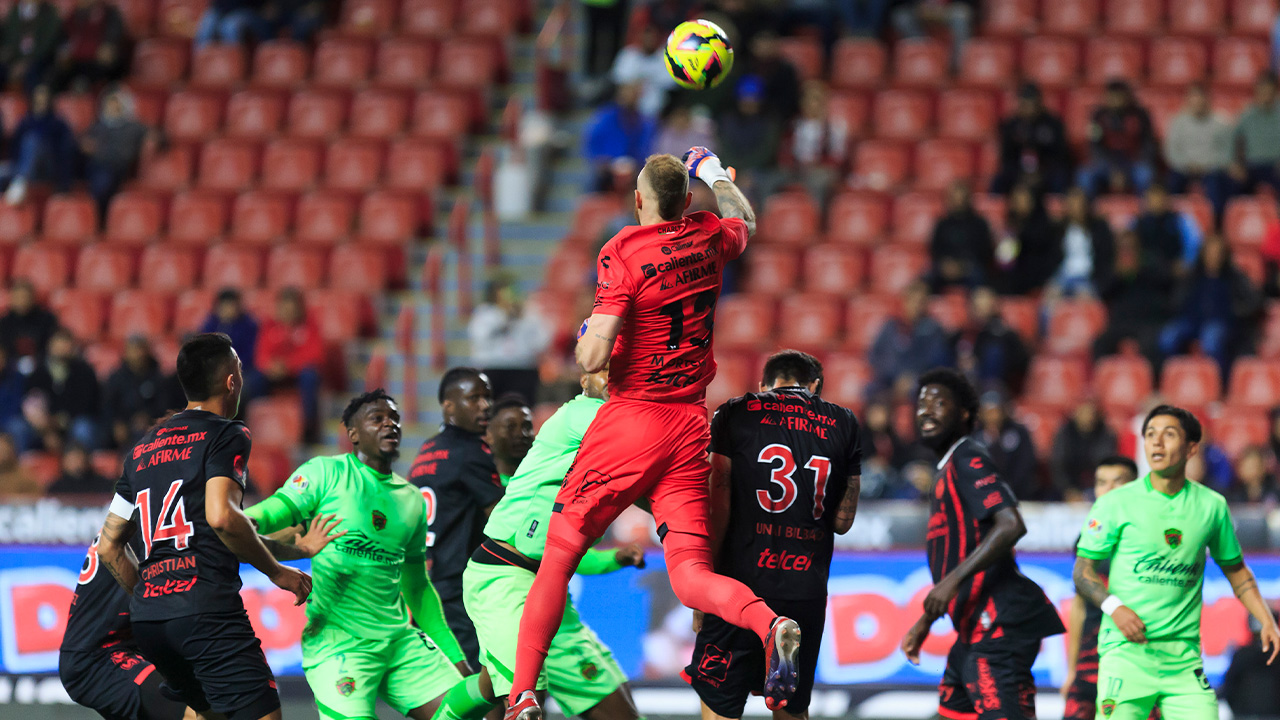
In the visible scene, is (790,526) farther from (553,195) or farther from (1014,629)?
(553,195)

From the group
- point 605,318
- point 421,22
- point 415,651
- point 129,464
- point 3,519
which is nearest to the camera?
point 605,318

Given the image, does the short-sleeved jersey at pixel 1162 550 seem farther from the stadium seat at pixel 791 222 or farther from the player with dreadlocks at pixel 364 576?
the stadium seat at pixel 791 222

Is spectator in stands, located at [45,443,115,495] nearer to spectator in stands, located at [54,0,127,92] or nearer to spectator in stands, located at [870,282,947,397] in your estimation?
spectator in stands, located at [870,282,947,397]

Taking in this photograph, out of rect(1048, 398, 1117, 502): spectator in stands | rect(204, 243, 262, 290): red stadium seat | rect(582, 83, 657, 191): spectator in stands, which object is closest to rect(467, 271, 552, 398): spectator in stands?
rect(582, 83, 657, 191): spectator in stands

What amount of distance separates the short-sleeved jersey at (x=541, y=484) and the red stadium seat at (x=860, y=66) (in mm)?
12178

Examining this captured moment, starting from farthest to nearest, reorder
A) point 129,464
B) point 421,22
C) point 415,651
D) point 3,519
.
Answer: point 421,22, point 3,519, point 415,651, point 129,464

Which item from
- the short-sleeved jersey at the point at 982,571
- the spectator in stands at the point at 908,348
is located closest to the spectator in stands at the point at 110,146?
the spectator in stands at the point at 908,348

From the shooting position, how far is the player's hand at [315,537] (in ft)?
23.3

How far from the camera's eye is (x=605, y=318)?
627 centimetres

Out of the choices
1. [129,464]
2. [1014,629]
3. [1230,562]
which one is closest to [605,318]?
[129,464]

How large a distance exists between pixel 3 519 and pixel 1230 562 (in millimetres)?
10189

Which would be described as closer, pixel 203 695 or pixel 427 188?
pixel 203 695

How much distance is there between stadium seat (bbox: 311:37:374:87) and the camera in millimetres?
20375

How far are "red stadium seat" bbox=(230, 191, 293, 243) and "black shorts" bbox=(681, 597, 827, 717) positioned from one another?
42.9 ft
